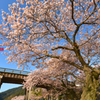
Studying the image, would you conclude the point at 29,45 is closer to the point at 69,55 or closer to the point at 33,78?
the point at 69,55

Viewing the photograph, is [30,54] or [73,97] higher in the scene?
[30,54]

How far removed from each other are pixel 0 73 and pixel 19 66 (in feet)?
24.0

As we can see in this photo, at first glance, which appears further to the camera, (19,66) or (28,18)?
(19,66)

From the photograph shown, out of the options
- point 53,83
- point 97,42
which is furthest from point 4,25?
point 53,83

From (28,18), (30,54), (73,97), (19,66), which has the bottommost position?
(73,97)

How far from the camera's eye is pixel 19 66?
9.95 metres

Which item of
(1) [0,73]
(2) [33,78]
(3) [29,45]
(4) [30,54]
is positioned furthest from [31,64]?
(1) [0,73]

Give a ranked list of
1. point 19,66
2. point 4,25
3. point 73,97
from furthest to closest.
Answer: point 73,97, point 19,66, point 4,25

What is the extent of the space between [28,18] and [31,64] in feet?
14.8

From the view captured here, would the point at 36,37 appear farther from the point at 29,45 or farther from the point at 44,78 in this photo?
the point at 44,78

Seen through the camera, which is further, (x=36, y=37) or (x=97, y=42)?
(x=97, y=42)

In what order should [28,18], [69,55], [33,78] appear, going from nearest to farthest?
[28,18]
[69,55]
[33,78]

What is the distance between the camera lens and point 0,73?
50.2 feet

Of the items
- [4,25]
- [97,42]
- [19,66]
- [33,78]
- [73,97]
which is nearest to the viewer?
[4,25]
